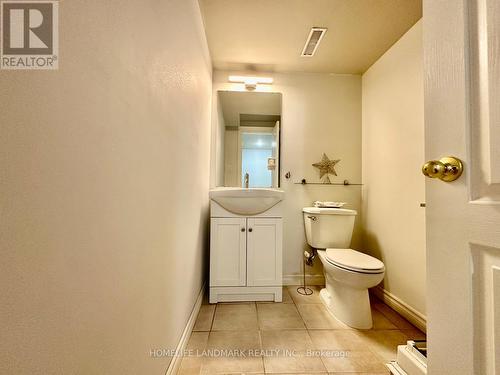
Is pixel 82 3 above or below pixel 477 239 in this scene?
above

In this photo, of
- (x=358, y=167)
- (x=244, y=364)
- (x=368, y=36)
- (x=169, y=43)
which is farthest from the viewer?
(x=358, y=167)

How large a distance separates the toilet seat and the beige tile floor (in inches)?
16.0

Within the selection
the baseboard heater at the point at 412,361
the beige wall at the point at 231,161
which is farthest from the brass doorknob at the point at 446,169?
the beige wall at the point at 231,161

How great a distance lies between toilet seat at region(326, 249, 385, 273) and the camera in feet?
4.37

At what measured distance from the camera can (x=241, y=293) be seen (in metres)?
1.68

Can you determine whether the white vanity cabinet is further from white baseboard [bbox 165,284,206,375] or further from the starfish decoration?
the starfish decoration

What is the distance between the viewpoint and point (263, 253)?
170 centimetres

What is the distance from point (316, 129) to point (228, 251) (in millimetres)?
1479

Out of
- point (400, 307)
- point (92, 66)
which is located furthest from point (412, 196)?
point (92, 66)

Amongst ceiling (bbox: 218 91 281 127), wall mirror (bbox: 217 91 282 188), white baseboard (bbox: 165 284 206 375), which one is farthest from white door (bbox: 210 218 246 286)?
ceiling (bbox: 218 91 281 127)

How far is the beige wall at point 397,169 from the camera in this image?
146 centimetres

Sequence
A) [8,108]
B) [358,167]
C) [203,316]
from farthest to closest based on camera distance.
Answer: [358,167], [203,316], [8,108]

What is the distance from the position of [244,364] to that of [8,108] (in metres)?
1.30

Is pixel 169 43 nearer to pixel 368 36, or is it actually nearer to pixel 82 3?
pixel 82 3
